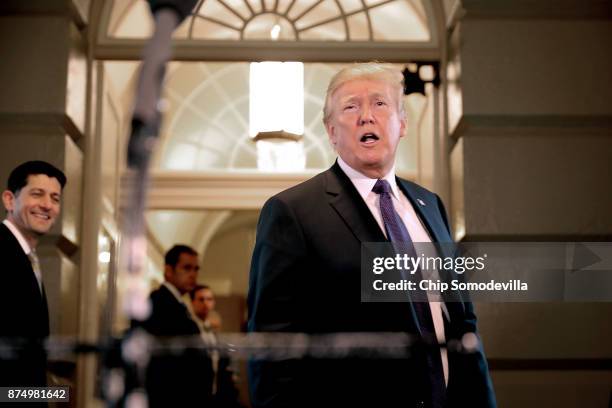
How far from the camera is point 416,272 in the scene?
2.44 meters

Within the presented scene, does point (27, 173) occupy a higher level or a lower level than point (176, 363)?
higher

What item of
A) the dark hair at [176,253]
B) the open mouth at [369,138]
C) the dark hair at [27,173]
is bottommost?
the dark hair at [176,253]

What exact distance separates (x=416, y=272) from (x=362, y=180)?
292mm

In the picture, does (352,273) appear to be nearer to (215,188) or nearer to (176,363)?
(176,363)

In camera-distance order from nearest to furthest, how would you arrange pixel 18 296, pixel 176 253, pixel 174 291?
1. pixel 18 296
2. pixel 174 291
3. pixel 176 253

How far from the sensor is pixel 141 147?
0.94m

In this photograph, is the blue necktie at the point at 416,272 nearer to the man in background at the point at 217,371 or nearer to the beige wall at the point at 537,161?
the beige wall at the point at 537,161

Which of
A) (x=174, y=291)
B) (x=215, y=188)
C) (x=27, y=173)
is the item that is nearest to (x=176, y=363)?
(x=174, y=291)

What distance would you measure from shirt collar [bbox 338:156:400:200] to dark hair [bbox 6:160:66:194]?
131 centimetres

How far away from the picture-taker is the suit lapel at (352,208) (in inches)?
97.7

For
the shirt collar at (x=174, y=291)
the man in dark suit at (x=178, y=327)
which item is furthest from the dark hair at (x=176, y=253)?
the shirt collar at (x=174, y=291)

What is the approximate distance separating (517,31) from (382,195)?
1805 millimetres

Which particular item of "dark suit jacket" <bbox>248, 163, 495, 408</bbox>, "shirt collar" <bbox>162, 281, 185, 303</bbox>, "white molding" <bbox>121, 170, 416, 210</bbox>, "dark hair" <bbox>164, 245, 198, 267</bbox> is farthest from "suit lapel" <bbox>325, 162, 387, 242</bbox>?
"white molding" <bbox>121, 170, 416, 210</bbox>

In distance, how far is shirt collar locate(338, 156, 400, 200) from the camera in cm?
257
